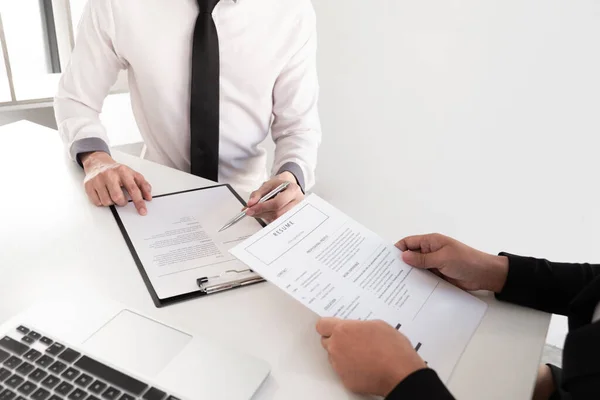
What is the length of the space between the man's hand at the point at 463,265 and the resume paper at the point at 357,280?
17mm

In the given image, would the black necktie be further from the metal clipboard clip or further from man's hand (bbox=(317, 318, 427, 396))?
man's hand (bbox=(317, 318, 427, 396))

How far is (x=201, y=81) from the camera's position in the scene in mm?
1104

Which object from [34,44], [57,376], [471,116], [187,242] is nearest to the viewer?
[57,376]

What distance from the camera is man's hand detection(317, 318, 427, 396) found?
0.55 m

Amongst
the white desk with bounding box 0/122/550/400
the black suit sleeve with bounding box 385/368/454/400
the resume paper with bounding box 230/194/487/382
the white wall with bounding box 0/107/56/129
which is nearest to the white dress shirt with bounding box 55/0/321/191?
the white desk with bounding box 0/122/550/400

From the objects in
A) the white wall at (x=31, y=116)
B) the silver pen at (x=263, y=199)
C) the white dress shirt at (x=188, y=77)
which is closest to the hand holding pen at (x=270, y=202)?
the silver pen at (x=263, y=199)

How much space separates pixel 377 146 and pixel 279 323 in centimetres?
120

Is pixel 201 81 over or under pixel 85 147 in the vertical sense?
over

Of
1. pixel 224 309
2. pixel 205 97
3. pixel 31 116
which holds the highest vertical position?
pixel 205 97

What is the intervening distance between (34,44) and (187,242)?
1.53m

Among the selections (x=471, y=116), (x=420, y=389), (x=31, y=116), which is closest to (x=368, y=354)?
(x=420, y=389)

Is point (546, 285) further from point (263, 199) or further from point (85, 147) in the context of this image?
point (85, 147)

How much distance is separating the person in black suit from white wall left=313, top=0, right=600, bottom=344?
0.83 metres

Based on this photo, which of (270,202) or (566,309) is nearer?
(566,309)
